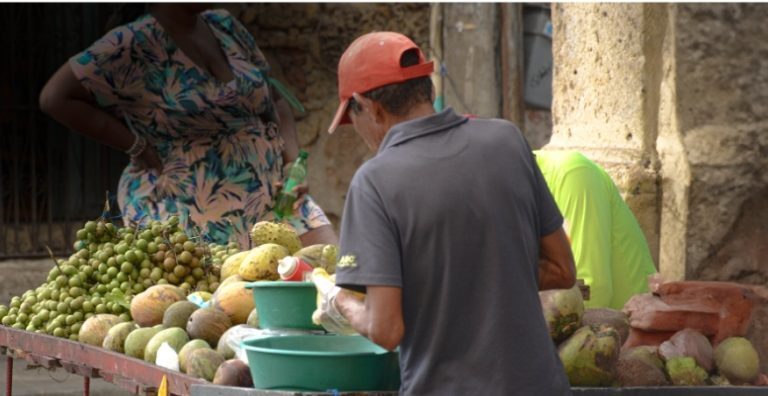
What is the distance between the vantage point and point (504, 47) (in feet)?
31.8

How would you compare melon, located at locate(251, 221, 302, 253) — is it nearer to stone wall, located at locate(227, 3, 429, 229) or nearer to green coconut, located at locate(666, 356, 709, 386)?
green coconut, located at locate(666, 356, 709, 386)

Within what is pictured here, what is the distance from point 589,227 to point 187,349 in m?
1.52

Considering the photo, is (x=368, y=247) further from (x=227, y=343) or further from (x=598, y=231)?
(x=598, y=231)

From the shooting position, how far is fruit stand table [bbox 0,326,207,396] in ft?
12.4

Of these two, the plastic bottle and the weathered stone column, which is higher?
the weathered stone column

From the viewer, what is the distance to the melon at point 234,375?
11.4ft

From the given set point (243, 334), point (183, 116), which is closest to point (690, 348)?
point (243, 334)

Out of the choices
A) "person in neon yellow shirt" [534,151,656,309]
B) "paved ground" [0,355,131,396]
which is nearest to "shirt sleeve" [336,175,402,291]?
"person in neon yellow shirt" [534,151,656,309]

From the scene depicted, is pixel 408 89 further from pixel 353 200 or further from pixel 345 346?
pixel 345 346

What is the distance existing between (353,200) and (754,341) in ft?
6.65

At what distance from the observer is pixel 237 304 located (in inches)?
158

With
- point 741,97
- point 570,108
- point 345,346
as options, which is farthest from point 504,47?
point 345,346

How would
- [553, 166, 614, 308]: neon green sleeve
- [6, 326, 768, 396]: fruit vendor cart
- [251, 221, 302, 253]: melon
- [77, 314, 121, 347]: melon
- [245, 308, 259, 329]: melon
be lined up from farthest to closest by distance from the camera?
[553, 166, 614, 308]: neon green sleeve
[251, 221, 302, 253]: melon
[77, 314, 121, 347]: melon
[245, 308, 259, 329]: melon
[6, 326, 768, 396]: fruit vendor cart

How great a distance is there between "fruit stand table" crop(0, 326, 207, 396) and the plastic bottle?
1640 mm
